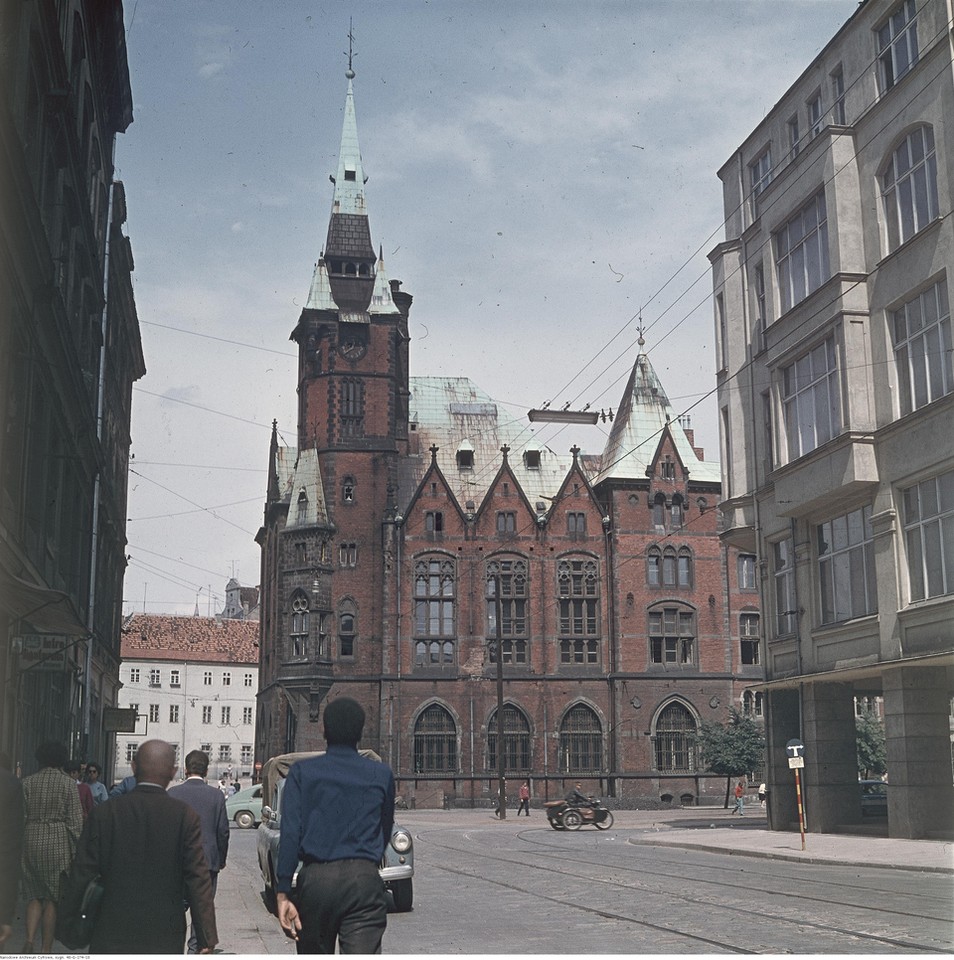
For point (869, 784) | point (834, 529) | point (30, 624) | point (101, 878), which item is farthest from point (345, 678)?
point (101, 878)

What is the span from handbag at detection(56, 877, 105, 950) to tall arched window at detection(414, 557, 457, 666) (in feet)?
193

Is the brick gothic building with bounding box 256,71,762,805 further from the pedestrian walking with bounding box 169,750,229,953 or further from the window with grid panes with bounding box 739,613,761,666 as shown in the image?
the pedestrian walking with bounding box 169,750,229,953

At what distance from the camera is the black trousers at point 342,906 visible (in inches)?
254

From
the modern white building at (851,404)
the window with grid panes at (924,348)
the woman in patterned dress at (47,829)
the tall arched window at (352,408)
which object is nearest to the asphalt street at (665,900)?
the woman in patterned dress at (47,829)

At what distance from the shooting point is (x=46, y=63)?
1928 centimetres

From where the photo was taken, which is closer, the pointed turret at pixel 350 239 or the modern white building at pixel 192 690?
the pointed turret at pixel 350 239

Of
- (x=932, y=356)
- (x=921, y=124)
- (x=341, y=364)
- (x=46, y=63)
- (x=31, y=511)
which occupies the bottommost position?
(x=31, y=511)

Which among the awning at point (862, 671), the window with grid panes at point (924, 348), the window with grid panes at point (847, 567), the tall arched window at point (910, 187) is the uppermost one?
the tall arched window at point (910, 187)

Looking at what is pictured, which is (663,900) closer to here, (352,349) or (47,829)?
(47,829)

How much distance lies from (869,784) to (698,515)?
2193 centimetres

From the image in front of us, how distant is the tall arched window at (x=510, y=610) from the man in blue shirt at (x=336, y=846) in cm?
5854

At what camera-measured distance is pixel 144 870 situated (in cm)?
665

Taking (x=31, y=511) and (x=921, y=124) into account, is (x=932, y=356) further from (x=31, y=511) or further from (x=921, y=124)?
(x=31, y=511)

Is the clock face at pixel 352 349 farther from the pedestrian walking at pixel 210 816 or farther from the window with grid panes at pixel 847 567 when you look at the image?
the pedestrian walking at pixel 210 816
